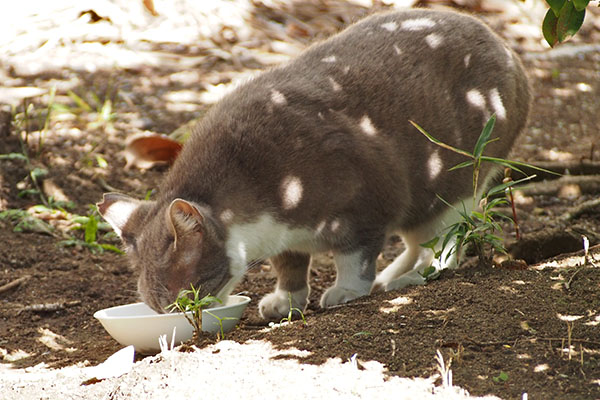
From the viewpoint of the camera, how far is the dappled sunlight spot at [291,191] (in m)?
4.08

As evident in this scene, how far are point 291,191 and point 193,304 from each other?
2.91 ft

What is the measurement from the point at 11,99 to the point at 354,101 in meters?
4.55

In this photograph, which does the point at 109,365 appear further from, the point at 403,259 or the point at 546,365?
the point at 403,259

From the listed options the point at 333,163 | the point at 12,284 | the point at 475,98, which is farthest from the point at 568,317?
the point at 12,284

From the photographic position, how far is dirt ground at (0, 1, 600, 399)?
302 centimetres

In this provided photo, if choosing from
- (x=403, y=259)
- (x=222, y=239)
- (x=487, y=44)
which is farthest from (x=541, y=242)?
(x=222, y=239)

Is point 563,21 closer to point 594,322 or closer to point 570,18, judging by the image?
point 570,18

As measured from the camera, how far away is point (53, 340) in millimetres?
4234

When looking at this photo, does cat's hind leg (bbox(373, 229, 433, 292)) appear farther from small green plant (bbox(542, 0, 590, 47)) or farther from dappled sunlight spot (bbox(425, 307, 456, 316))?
small green plant (bbox(542, 0, 590, 47))

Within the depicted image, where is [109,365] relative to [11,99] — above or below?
above

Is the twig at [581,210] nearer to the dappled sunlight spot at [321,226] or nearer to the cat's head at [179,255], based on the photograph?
the dappled sunlight spot at [321,226]

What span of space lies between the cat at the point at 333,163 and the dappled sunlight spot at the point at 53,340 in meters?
0.64

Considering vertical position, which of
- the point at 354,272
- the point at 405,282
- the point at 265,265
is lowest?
the point at 265,265

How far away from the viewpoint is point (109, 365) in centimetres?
318
